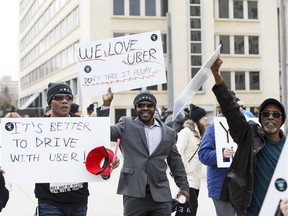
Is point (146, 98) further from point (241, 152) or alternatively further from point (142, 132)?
point (241, 152)

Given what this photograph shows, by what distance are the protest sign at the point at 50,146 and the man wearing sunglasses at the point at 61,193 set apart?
98 mm

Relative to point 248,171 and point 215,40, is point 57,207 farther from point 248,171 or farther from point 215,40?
point 215,40

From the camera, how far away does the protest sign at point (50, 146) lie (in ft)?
14.5

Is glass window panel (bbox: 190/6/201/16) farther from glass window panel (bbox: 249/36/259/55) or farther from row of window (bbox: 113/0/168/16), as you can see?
glass window panel (bbox: 249/36/259/55)

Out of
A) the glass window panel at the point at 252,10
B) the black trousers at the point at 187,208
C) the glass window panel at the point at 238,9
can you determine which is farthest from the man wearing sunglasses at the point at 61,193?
the glass window panel at the point at 252,10

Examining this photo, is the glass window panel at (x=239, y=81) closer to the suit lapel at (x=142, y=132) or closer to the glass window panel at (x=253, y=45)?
the glass window panel at (x=253, y=45)

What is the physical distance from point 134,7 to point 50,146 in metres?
37.5

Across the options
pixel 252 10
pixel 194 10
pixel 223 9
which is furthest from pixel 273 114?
pixel 252 10

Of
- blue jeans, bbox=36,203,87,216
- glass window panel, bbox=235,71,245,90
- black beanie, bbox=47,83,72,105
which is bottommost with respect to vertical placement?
blue jeans, bbox=36,203,87,216

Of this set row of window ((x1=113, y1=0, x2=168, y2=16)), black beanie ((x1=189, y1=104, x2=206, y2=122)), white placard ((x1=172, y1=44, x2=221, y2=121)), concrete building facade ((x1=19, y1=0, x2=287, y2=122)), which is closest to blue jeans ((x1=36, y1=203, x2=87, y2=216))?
white placard ((x1=172, y1=44, x2=221, y2=121))

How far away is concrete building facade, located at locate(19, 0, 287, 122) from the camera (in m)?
40.0

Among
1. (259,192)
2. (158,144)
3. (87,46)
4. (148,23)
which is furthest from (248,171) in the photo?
(148,23)

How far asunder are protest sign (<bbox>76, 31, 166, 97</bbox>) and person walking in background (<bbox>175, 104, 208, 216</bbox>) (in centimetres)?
108

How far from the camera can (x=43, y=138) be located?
178 inches
